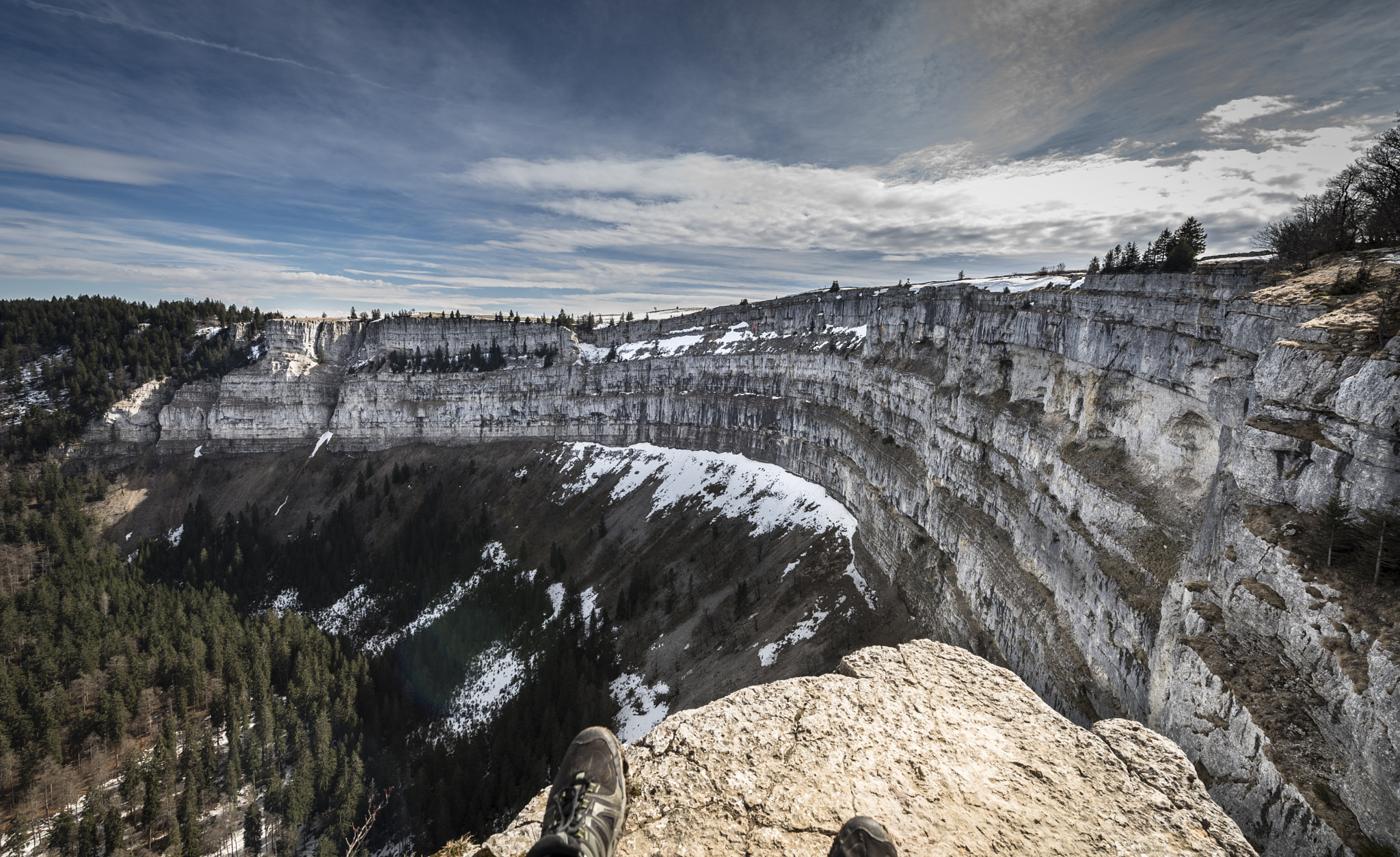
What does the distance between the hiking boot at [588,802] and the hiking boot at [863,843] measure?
9.06ft

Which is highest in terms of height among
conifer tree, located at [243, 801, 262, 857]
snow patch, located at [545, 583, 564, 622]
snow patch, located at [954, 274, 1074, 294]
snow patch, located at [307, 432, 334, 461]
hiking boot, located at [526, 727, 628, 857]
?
snow patch, located at [954, 274, 1074, 294]

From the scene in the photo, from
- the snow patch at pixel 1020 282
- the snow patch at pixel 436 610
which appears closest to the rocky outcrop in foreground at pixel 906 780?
the snow patch at pixel 1020 282

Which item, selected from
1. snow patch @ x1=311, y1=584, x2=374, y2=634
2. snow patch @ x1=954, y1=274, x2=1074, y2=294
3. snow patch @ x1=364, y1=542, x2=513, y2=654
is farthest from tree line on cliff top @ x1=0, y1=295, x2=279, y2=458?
snow patch @ x1=954, y1=274, x2=1074, y2=294

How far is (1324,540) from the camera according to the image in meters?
10.8

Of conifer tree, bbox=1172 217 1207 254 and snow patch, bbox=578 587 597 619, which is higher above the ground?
conifer tree, bbox=1172 217 1207 254

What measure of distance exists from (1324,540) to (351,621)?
10258 cm

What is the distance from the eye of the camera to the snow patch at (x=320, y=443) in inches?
4860

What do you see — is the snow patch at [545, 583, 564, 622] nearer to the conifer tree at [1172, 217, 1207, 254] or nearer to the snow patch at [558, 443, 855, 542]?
the snow patch at [558, 443, 855, 542]

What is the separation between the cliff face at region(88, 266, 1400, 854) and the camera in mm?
9734

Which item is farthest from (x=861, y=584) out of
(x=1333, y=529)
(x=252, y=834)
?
(x=252, y=834)

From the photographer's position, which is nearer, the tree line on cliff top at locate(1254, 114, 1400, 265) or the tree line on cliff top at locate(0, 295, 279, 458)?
the tree line on cliff top at locate(1254, 114, 1400, 265)

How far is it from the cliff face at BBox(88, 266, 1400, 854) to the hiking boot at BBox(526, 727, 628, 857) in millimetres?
11158

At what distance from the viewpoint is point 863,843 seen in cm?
648

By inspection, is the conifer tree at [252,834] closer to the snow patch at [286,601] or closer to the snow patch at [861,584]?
the snow patch at [286,601]
